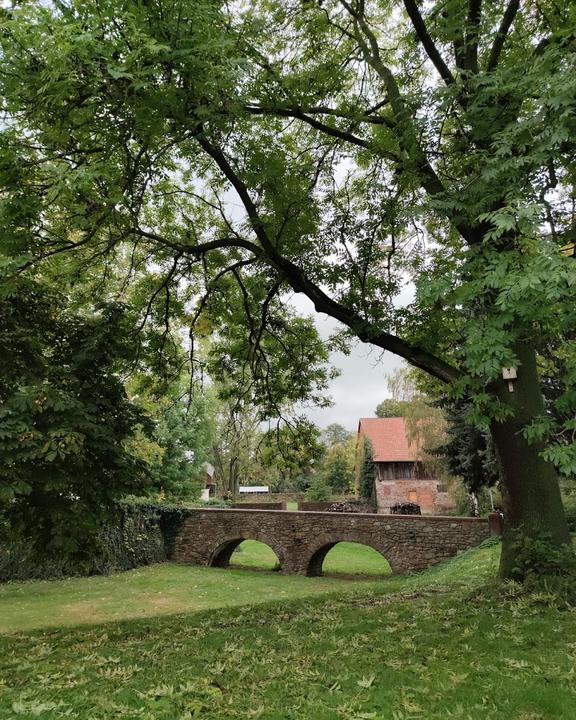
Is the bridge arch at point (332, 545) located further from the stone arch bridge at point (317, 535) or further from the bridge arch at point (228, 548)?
the bridge arch at point (228, 548)

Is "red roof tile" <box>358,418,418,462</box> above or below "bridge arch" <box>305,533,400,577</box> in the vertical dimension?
above

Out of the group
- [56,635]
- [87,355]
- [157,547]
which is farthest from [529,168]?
[157,547]

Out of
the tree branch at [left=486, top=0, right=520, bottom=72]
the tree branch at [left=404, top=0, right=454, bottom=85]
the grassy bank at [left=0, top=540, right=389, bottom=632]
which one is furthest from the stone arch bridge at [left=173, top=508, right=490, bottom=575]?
the tree branch at [left=404, top=0, right=454, bottom=85]

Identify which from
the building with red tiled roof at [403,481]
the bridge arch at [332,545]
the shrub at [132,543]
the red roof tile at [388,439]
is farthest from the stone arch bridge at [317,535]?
→ the red roof tile at [388,439]

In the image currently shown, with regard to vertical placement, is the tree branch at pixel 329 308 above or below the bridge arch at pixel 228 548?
above

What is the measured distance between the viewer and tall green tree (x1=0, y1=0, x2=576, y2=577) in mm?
3762

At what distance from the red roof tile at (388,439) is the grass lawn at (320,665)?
88.7 feet

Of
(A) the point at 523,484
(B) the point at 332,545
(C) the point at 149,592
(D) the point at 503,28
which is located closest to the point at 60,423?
(A) the point at 523,484

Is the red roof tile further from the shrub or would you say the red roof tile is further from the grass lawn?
the grass lawn

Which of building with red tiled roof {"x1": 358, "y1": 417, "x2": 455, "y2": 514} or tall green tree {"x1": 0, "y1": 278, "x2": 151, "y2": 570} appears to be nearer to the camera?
tall green tree {"x1": 0, "y1": 278, "x2": 151, "y2": 570}

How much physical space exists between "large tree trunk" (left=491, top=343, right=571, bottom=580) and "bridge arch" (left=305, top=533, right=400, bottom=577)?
1125 centimetres

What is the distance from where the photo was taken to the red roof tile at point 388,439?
1344 inches

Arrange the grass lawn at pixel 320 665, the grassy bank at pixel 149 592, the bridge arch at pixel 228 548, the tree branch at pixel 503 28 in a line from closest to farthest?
the grass lawn at pixel 320 665, the tree branch at pixel 503 28, the grassy bank at pixel 149 592, the bridge arch at pixel 228 548

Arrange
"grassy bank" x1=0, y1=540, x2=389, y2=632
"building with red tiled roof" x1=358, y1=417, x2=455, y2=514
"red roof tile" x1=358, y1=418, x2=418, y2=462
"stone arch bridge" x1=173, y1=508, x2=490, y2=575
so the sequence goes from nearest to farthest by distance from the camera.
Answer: "grassy bank" x1=0, y1=540, x2=389, y2=632
"stone arch bridge" x1=173, y1=508, x2=490, y2=575
"building with red tiled roof" x1=358, y1=417, x2=455, y2=514
"red roof tile" x1=358, y1=418, x2=418, y2=462
